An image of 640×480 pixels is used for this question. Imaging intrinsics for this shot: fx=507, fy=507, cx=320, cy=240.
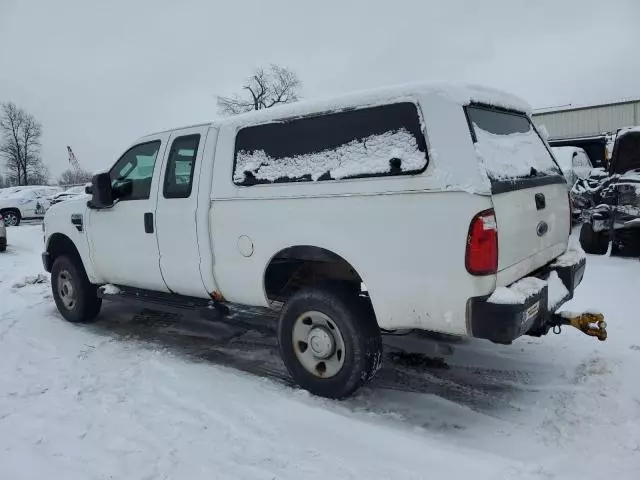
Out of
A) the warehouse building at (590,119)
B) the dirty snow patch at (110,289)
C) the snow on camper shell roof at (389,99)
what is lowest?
the dirty snow patch at (110,289)

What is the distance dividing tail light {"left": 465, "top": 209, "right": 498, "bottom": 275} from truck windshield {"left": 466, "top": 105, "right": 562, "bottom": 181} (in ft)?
0.92

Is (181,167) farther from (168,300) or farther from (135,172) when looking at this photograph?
(168,300)

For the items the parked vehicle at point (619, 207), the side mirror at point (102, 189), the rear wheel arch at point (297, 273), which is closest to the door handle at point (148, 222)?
the side mirror at point (102, 189)

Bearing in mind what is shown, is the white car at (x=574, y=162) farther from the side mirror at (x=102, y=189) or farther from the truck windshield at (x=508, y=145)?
the side mirror at (x=102, y=189)

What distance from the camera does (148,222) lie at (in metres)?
4.79

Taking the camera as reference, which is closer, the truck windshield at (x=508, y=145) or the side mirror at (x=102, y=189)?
the truck windshield at (x=508, y=145)

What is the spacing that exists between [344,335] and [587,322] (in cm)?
175

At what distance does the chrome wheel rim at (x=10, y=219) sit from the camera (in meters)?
19.8

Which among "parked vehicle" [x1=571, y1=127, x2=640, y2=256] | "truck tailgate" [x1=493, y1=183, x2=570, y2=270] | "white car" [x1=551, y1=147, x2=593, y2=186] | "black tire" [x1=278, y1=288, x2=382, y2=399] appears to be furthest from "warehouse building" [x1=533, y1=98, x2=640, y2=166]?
"black tire" [x1=278, y1=288, x2=382, y2=399]

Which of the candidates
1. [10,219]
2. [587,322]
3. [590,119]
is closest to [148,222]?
[587,322]

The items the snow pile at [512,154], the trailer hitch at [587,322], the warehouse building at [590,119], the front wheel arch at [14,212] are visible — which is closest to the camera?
the snow pile at [512,154]

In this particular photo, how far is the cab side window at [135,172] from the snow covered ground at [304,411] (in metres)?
1.52

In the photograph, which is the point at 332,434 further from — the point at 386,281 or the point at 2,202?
the point at 2,202

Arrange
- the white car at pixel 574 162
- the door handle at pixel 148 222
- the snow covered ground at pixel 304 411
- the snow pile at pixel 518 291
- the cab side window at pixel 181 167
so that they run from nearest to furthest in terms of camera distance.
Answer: the snow covered ground at pixel 304 411 < the snow pile at pixel 518 291 < the cab side window at pixel 181 167 < the door handle at pixel 148 222 < the white car at pixel 574 162
